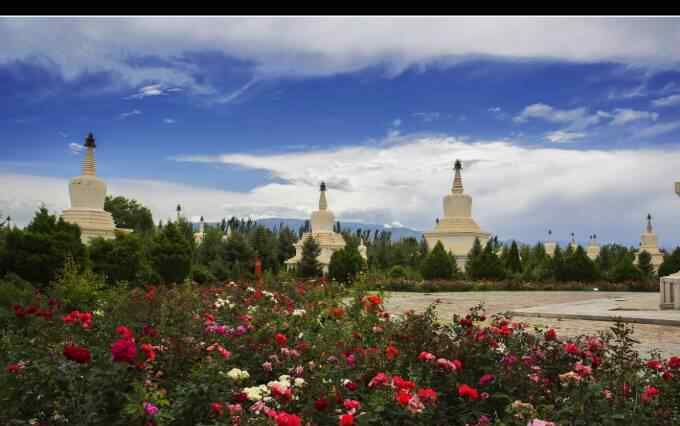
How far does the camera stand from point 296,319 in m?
7.04

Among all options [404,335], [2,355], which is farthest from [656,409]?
[2,355]

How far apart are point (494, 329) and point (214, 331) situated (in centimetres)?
264

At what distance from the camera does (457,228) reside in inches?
1390

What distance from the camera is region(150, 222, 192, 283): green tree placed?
73.6 feet

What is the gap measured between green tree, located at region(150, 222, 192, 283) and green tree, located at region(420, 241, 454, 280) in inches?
Answer: 459

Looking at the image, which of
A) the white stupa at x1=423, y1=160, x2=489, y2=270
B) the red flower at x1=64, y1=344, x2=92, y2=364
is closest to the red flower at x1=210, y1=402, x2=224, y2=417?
the red flower at x1=64, y1=344, x2=92, y2=364

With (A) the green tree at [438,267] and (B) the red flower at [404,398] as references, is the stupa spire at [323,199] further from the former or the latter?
(B) the red flower at [404,398]

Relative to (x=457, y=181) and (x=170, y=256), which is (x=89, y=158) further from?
(x=457, y=181)

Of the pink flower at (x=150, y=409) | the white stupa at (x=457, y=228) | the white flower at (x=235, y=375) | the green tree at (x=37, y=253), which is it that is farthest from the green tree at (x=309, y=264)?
the pink flower at (x=150, y=409)

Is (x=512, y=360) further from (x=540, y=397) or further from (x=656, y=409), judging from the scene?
(x=656, y=409)

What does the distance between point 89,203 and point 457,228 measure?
20288mm

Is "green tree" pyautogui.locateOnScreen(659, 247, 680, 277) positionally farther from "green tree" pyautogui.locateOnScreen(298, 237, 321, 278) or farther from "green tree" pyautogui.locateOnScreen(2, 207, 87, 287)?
"green tree" pyautogui.locateOnScreen(2, 207, 87, 287)

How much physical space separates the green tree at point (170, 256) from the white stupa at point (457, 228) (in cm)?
1651
